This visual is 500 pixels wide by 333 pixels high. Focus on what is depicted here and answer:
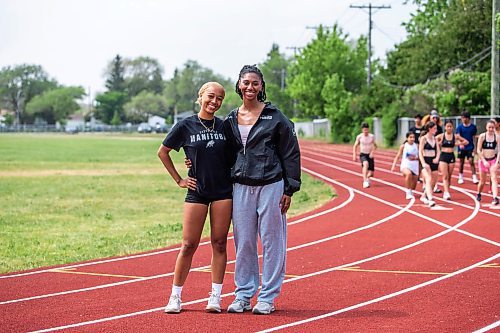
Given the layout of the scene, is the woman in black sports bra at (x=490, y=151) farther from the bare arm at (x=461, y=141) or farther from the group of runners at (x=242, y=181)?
the group of runners at (x=242, y=181)

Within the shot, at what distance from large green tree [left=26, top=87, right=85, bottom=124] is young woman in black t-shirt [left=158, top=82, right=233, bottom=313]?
525 ft

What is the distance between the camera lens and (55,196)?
23203mm

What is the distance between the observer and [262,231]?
769 centimetres

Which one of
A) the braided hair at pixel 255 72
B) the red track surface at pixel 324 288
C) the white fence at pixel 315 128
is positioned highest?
the braided hair at pixel 255 72

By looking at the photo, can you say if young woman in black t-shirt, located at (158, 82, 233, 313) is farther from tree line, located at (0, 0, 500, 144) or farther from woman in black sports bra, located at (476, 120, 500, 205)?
tree line, located at (0, 0, 500, 144)

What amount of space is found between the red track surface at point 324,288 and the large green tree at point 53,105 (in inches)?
6077

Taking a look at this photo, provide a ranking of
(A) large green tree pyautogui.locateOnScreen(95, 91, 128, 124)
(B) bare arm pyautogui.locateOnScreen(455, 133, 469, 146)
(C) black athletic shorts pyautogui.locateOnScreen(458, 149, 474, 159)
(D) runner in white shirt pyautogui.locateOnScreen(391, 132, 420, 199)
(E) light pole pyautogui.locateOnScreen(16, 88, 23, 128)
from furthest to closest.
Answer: (A) large green tree pyautogui.locateOnScreen(95, 91, 128, 124), (E) light pole pyautogui.locateOnScreen(16, 88, 23, 128), (C) black athletic shorts pyautogui.locateOnScreen(458, 149, 474, 159), (B) bare arm pyautogui.locateOnScreen(455, 133, 469, 146), (D) runner in white shirt pyautogui.locateOnScreen(391, 132, 420, 199)

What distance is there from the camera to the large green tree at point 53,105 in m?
164

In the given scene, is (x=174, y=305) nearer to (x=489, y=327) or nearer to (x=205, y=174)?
(x=205, y=174)

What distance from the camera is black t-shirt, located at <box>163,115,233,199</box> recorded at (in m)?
7.60

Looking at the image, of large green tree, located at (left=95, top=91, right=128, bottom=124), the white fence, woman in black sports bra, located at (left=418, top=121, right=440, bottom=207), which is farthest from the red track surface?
large green tree, located at (left=95, top=91, right=128, bottom=124)

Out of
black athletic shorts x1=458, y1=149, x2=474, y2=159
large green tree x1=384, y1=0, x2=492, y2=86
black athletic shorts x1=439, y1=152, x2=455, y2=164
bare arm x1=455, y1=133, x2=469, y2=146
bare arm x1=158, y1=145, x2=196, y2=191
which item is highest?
large green tree x1=384, y1=0, x2=492, y2=86

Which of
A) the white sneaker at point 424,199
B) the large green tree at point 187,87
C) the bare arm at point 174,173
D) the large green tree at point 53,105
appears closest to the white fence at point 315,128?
the white sneaker at point 424,199

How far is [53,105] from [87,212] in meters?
151
